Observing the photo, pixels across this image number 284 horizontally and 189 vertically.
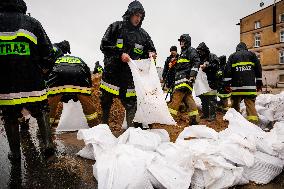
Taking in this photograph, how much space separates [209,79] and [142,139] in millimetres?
4742

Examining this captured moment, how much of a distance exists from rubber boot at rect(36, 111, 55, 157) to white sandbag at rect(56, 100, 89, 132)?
1.62m

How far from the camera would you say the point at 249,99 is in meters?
5.90

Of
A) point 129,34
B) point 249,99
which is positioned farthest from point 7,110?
point 249,99

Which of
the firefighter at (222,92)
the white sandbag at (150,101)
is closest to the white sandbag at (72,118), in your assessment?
the white sandbag at (150,101)

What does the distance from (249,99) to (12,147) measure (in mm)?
4620

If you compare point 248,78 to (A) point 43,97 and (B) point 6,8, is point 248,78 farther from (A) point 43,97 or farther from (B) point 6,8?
(B) point 6,8

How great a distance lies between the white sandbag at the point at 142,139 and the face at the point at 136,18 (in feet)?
6.22

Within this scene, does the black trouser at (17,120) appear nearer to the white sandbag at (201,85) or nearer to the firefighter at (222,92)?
the white sandbag at (201,85)

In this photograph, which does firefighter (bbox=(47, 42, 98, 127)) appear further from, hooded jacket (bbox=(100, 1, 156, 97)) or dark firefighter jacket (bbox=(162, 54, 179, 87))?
dark firefighter jacket (bbox=(162, 54, 179, 87))

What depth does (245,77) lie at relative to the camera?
19.6ft

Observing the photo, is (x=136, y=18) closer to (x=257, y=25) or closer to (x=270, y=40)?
(x=270, y=40)

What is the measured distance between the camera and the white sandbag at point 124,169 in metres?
2.20

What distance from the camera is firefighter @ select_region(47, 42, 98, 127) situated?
14.9 ft

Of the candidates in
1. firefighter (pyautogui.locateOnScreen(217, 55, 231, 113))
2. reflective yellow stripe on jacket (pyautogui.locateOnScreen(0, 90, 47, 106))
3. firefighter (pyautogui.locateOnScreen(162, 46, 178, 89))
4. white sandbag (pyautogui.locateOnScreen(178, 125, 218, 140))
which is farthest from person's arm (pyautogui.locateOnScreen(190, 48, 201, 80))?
reflective yellow stripe on jacket (pyautogui.locateOnScreen(0, 90, 47, 106))
